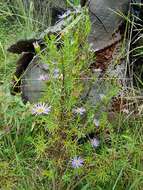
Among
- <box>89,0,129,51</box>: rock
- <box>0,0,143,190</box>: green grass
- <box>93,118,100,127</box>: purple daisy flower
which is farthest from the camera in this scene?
<box>89,0,129,51</box>: rock

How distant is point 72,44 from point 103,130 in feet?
1.81

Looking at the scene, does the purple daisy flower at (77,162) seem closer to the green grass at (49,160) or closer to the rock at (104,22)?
the green grass at (49,160)

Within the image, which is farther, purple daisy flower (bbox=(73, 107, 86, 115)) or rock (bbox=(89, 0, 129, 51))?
rock (bbox=(89, 0, 129, 51))

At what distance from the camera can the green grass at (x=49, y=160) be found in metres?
2.09

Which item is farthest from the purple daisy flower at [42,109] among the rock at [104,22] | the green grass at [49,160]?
the rock at [104,22]

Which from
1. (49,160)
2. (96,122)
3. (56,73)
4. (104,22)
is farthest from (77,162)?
(104,22)

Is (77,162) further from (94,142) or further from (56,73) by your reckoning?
(56,73)

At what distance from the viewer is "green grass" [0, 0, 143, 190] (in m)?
2.09

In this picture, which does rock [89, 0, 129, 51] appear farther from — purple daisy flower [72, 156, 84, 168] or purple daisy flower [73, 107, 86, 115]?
purple daisy flower [72, 156, 84, 168]

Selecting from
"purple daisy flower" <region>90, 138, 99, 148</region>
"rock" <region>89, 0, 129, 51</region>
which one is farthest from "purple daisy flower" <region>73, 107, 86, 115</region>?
"rock" <region>89, 0, 129, 51</region>

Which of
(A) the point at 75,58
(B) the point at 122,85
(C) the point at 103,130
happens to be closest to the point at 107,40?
(B) the point at 122,85

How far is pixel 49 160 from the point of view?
6.73ft

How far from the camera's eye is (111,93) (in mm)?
2125

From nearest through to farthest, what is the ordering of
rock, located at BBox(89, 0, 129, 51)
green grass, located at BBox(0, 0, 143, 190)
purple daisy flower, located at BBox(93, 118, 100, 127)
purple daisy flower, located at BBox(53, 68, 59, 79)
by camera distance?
purple daisy flower, located at BBox(53, 68, 59, 79), green grass, located at BBox(0, 0, 143, 190), purple daisy flower, located at BBox(93, 118, 100, 127), rock, located at BBox(89, 0, 129, 51)
